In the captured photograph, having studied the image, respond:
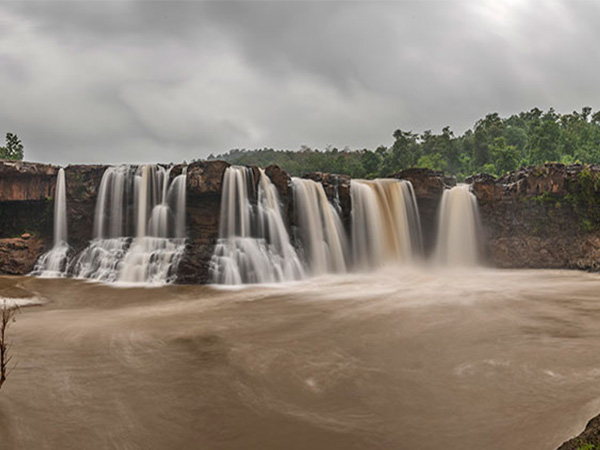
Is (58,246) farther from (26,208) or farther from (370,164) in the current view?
(370,164)

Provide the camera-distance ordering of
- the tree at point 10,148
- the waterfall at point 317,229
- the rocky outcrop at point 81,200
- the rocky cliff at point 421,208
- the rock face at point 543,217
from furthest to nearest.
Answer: the tree at point 10,148, the rock face at point 543,217, the waterfall at point 317,229, the rocky outcrop at point 81,200, the rocky cliff at point 421,208

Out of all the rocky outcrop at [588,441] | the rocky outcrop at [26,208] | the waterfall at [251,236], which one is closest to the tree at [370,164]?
the waterfall at [251,236]

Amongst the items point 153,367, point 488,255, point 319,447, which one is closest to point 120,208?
point 153,367

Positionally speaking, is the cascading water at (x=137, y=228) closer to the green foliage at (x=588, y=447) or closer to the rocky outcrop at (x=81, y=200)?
the rocky outcrop at (x=81, y=200)

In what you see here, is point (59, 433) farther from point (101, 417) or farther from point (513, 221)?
point (513, 221)

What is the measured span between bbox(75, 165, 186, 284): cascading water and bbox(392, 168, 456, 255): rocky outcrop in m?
13.3

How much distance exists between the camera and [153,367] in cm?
569

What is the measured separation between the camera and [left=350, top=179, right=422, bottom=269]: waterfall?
21.0 metres

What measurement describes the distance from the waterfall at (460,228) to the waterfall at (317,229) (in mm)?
7169

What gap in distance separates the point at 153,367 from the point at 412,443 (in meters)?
3.90

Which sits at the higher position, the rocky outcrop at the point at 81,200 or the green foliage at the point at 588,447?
the rocky outcrop at the point at 81,200

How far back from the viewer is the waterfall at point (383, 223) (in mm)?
20969

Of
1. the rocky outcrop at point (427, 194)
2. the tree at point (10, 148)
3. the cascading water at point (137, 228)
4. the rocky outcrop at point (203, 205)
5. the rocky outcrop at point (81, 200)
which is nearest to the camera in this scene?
the cascading water at point (137, 228)

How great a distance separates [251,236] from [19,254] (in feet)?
36.8
